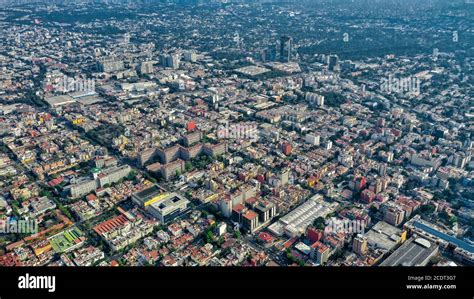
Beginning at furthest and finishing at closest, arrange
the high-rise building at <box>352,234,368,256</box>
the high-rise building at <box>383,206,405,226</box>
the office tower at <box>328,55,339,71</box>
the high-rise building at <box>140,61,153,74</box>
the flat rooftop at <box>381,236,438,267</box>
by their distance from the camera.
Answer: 1. the office tower at <box>328,55,339,71</box>
2. the high-rise building at <box>140,61,153,74</box>
3. the high-rise building at <box>383,206,405,226</box>
4. the high-rise building at <box>352,234,368,256</box>
5. the flat rooftop at <box>381,236,438,267</box>

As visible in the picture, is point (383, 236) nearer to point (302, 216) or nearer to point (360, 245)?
point (360, 245)

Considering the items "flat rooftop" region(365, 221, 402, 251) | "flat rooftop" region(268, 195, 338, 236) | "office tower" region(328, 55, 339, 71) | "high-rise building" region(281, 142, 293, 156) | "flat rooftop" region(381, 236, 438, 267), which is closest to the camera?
"flat rooftop" region(381, 236, 438, 267)

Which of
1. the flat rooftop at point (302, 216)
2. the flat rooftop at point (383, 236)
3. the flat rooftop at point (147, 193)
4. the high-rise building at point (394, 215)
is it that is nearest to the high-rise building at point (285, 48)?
the flat rooftop at point (302, 216)

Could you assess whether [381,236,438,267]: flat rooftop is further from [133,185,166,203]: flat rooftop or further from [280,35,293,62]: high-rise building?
[280,35,293,62]: high-rise building

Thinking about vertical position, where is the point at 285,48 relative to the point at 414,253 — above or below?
above

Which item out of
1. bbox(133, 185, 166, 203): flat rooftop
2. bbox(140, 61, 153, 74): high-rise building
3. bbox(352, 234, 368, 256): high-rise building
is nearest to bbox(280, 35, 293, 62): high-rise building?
bbox(140, 61, 153, 74): high-rise building

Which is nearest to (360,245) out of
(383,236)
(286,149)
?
(383,236)

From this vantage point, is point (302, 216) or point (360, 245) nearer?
point (360, 245)

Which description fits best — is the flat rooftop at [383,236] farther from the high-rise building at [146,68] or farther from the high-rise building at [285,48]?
the high-rise building at [285,48]
